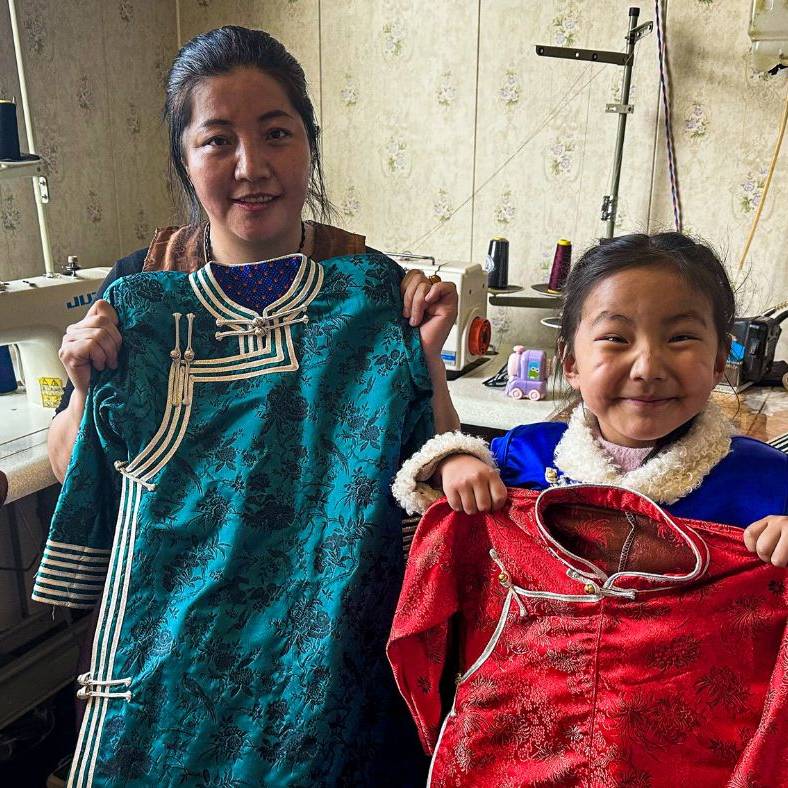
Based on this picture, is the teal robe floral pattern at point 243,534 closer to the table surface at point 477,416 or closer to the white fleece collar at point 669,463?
the white fleece collar at point 669,463

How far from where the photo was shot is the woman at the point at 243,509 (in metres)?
0.99

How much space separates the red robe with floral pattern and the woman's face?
546 millimetres

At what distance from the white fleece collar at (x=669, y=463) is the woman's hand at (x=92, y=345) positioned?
618 millimetres

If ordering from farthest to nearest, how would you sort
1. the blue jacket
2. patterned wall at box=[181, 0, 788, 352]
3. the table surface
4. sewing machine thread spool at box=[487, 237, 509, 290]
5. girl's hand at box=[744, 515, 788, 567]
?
sewing machine thread spool at box=[487, 237, 509, 290], patterned wall at box=[181, 0, 788, 352], the table surface, the blue jacket, girl's hand at box=[744, 515, 788, 567]

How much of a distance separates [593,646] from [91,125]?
2247 millimetres

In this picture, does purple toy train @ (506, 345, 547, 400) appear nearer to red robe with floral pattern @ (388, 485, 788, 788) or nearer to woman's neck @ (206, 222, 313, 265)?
woman's neck @ (206, 222, 313, 265)

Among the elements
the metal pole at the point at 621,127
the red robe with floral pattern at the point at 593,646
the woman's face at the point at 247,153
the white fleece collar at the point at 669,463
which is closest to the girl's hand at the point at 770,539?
the red robe with floral pattern at the point at 593,646

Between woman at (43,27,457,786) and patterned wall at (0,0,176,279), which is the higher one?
patterned wall at (0,0,176,279)

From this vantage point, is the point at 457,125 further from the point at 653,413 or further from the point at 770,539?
the point at 770,539

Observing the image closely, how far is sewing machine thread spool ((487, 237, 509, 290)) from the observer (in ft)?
7.59

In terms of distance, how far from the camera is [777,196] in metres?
2.16

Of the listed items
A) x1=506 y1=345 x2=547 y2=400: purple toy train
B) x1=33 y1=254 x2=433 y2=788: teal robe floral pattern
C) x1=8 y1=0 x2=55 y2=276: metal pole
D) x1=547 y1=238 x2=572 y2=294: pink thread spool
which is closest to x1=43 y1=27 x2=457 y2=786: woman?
x1=33 y1=254 x2=433 y2=788: teal robe floral pattern

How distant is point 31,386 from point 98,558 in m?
0.87

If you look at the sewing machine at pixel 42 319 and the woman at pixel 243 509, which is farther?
the sewing machine at pixel 42 319
